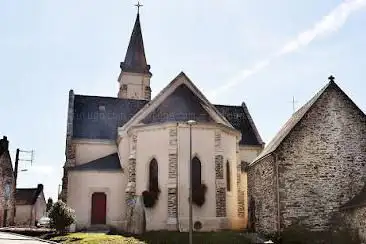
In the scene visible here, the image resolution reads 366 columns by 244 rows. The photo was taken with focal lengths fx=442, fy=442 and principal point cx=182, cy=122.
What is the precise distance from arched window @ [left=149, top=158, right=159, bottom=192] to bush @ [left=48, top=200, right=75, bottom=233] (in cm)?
566

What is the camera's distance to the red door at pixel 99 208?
106ft

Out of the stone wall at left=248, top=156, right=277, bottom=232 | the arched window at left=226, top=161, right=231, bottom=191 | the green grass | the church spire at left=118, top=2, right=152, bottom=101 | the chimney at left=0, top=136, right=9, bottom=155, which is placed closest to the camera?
the green grass

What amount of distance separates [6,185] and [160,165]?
25.7 metres

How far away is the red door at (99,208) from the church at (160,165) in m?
0.07

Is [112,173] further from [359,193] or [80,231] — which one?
[359,193]

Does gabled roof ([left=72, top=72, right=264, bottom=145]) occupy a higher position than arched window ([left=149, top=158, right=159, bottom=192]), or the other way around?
gabled roof ([left=72, top=72, right=264, bottom=145])

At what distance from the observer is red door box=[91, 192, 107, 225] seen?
32.4 meters

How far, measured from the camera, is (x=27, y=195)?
6519cm

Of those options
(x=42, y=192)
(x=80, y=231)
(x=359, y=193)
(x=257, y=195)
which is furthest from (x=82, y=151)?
(x=42, y=192)

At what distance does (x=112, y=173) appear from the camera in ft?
108

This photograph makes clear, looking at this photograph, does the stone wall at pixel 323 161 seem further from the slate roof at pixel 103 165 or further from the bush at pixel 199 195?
the slate roof at pixel 103 165

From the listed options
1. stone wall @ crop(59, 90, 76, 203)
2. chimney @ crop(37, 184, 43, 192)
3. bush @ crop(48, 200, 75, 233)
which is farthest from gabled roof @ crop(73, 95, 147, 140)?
chimney @ crop(37, 184, 43, 192)

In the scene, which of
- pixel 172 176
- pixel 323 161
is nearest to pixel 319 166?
pixel 323 161

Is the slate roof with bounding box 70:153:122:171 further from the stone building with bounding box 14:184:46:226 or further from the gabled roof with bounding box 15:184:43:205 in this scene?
the gabled roof with bounding box 15:184:43:205
